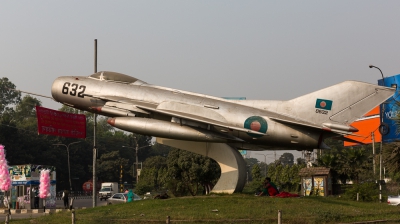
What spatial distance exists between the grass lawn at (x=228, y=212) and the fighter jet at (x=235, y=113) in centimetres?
284

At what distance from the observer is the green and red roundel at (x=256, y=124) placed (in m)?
24.7

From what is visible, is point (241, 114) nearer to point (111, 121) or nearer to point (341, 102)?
point (341, 102)

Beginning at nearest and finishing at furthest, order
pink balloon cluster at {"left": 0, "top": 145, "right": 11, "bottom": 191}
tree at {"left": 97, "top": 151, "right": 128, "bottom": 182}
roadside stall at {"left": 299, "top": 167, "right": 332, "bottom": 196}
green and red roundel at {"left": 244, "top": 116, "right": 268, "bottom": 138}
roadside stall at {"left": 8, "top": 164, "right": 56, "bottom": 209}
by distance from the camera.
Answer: green and red roundel at {"left": 244, "top": 116, "right": 268, "bottom": 138}
pink balloon cluster at {"left": 0, "top": 145, "right": 11, "bottom": 191}
roadside stall at {"left": 299, "top": 167, "right": 332, "bottom": 196}
roadside stall at {"left": 8, "top": 164, "right": 56, "bottom": 209}
tree at {"left": 97, "top": 151, "right": 128, "bottom": 182}

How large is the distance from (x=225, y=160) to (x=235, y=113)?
386 centimetres

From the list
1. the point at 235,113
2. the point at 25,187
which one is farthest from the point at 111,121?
the point at 25,187

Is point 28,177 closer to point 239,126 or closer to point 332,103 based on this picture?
point 239,126

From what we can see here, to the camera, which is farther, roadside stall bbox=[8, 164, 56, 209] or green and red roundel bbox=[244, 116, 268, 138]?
roadside stall bbox=[8, 164, 56, 209]

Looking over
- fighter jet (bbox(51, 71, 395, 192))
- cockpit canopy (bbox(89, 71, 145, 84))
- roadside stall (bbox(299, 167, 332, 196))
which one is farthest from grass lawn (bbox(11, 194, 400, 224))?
roadside stall (bbox(299, 167, 332, 196))

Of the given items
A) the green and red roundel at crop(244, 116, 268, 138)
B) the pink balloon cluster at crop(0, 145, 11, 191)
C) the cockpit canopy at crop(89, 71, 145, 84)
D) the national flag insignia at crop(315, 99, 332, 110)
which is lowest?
the pink balloon cluster at crop(0, 145, 11, 191)

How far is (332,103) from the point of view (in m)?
24.5

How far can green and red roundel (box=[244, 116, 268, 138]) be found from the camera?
24703 millimetres

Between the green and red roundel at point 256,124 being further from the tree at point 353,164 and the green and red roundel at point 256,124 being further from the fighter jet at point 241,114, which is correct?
the tree at point 353,164

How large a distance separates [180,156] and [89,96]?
16408 millimetres

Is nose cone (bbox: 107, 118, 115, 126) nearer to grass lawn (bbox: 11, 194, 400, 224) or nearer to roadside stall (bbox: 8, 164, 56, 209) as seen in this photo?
grass lawn (bbox: 11, 194, 400, 224)
